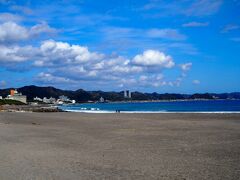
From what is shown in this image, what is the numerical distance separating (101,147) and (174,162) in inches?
216

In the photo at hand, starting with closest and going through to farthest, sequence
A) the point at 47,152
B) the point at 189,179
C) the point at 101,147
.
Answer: the point at 189,179
the point at 47,152
the point at 101,147

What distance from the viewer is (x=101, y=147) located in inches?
686

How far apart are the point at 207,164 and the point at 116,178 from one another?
148 inches

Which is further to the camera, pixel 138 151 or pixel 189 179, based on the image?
pixel 138 151

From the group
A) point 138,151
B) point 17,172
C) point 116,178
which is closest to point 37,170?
point 17,172

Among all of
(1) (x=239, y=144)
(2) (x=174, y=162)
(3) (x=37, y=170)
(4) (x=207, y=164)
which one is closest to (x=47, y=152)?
(3) (x=37, y=170)

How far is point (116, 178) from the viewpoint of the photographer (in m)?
10.1

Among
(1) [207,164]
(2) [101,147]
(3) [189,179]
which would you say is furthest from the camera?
(2) [101,147]

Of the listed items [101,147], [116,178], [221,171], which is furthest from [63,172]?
[101,147]

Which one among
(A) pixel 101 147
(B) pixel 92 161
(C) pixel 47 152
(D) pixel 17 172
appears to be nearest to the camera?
(D) pixel 17 172

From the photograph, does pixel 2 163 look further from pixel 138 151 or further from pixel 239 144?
pixel 239 144

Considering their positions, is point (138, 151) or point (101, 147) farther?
point (101, 147)

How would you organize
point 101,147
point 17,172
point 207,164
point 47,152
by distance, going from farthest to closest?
point 101,147
point 47,152
point 207,164
point 17,172

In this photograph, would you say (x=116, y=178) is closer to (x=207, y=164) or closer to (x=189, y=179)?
(x=189, y=179)
